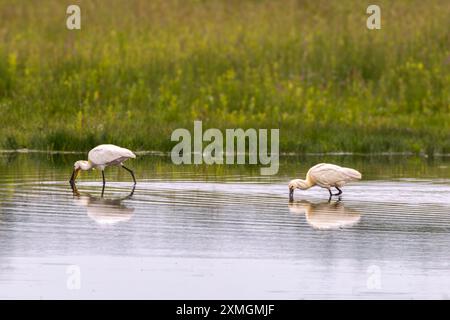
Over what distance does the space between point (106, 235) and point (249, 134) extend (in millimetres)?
14161

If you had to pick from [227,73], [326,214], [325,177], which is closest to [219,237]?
[326,214]

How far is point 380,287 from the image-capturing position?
11.4m

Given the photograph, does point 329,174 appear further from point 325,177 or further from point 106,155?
point 106,155

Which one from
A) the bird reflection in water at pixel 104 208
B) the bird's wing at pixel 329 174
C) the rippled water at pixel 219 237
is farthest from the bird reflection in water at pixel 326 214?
the bird reflection in water at pixel 104 208

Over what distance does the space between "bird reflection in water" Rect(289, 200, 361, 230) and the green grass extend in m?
9.11

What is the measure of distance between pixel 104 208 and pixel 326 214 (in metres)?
2.77

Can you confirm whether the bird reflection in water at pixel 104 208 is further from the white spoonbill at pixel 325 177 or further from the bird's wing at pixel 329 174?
the bird's wing at pixel 329 174

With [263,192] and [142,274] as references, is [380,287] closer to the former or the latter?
[142,274]

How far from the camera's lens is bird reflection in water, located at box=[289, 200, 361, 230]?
610 inches

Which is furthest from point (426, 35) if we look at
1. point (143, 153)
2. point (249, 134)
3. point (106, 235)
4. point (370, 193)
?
point (106, 235)

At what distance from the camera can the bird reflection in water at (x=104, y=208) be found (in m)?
15.8

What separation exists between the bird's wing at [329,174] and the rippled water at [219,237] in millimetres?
318

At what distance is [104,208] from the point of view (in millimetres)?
16812

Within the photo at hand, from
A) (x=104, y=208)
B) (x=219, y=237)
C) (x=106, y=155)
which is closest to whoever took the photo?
(x=219, y=237)
